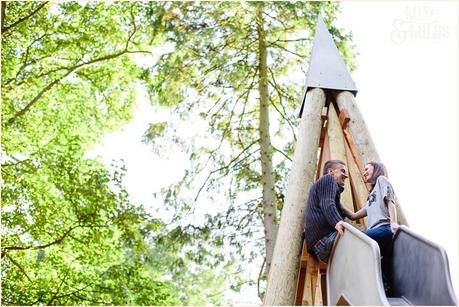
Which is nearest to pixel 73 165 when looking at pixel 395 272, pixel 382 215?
pixel 382 215

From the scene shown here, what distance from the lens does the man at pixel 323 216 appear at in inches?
131

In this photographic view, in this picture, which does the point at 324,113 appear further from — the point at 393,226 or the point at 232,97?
the point at 232,97

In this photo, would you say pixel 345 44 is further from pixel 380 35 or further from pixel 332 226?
pixel 332 226

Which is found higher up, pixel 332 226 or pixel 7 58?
pixel 7 58

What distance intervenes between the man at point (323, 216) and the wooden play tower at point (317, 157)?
233 millimetres

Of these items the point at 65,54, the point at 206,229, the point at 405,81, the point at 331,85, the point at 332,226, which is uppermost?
the point at 65,54

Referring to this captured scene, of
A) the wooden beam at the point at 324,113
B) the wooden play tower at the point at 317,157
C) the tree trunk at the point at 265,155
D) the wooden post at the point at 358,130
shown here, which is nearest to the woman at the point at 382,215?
the wooden play tower at the point at 317,157

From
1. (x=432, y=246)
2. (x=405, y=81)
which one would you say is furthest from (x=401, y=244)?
(x=405, y=81)

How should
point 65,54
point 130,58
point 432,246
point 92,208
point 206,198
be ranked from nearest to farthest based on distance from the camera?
1. point 432,246
2. point 92,208
3. point 206,198
4. point 65,54
5. point 130,58

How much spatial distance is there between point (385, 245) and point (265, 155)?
5.44m

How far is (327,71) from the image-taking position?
5340mm

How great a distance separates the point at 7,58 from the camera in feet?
31.9

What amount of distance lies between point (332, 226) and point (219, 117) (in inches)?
255

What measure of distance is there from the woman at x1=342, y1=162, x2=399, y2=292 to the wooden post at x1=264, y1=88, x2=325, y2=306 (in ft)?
1.34
